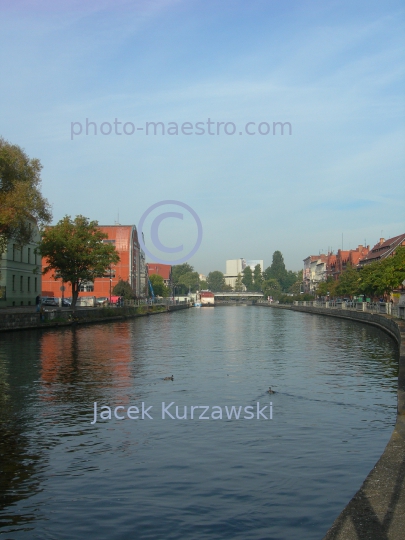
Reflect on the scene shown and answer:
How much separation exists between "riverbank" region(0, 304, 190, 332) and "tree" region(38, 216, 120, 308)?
3825 mm

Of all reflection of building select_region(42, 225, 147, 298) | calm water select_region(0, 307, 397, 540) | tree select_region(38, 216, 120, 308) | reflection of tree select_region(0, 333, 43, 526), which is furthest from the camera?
reflection of building select_region(42, 225, 147, 298)

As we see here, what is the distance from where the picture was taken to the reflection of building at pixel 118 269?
132 m

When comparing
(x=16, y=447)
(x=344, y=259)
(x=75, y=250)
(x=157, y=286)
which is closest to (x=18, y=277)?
(x=75, y=250)

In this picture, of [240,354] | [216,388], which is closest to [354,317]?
[240,354]

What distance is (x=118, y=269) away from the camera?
139375 mm

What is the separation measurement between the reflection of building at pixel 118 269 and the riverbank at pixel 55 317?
4249cm

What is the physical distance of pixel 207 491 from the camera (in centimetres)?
1036

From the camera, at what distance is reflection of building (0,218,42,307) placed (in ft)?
223

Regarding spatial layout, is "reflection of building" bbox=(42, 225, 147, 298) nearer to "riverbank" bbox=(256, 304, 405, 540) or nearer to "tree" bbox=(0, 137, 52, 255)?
"tree" bbox=(0, 137, 52, 255)

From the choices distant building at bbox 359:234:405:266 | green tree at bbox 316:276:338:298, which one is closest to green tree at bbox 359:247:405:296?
distant building at bbox 359:234:405:266

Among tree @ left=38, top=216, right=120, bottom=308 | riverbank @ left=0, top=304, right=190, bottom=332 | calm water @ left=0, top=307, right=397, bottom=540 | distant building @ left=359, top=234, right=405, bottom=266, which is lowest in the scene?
calm water @ left=0, top=307, right=397, bottom=540

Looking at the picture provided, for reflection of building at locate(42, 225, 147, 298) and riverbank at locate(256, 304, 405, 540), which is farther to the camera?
reflection of building at locate(42, 225, 147, 298)

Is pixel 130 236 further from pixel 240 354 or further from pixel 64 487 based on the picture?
pixel 64 487

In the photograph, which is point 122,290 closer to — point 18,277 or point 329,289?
point 18,277
